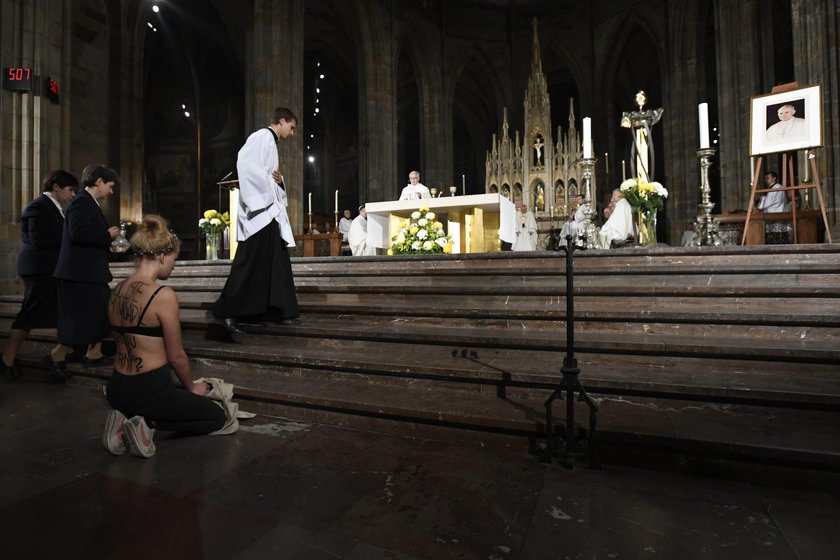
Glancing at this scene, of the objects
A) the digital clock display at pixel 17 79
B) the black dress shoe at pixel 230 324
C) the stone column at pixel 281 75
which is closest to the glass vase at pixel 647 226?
the black dress shoe at pixel 230 324

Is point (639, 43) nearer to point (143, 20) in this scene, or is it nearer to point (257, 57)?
point (257, 57)

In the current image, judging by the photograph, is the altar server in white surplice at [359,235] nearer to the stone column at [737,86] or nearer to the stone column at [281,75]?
the stone column at [281,75]

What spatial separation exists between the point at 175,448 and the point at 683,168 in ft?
51.2

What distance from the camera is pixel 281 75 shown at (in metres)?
11.5

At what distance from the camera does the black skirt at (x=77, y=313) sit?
3.48m

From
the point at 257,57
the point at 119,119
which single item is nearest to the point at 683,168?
the point at 257,57

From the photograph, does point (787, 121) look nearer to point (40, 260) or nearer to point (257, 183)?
point (257, 183)

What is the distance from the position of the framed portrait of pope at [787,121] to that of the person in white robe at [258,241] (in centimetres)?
571

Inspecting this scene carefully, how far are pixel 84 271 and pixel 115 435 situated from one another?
1.80 m

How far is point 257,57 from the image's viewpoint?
37.6 feet

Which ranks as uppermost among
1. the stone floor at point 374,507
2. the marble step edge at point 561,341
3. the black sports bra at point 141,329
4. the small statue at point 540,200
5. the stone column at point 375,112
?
the stone column at point 375,112

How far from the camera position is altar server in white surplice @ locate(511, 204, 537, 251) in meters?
12.0

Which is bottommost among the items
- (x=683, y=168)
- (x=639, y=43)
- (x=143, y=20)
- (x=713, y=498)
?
(x=713, y=498)

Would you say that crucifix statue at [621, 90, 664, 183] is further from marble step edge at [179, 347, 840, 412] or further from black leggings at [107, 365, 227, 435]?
black leggings at [107, 365, 227, 435]
